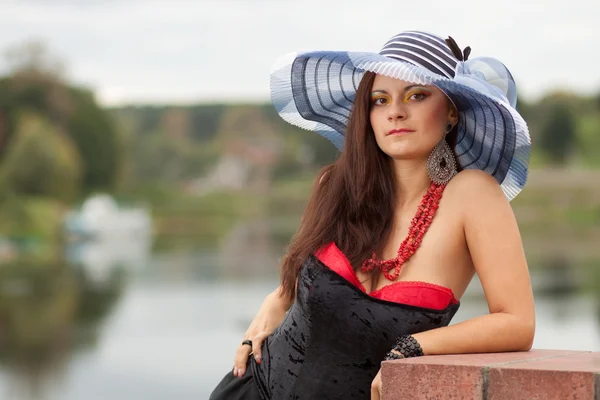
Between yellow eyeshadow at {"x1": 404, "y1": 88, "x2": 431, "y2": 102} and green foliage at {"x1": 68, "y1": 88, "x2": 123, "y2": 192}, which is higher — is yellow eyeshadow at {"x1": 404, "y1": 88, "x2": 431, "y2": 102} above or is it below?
below

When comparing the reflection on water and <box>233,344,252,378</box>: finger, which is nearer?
<box>233,344,252,378</box>: finger

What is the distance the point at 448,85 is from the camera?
6.98ft

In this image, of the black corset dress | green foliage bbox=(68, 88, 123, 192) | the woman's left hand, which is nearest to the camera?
the woman's left hand

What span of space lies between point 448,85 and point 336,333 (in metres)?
0.50

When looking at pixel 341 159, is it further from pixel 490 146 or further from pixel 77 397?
pixel 77 397

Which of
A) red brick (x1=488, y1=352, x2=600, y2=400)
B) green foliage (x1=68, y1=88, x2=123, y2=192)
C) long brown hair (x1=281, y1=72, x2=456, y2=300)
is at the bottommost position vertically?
red brick (x1=488, y1=352, x2=600, y2=400)

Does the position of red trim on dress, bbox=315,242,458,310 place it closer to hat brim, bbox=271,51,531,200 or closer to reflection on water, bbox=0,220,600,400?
hat brim, bbox=271,51,531,200

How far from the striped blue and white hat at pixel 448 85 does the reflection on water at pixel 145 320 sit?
6.61m

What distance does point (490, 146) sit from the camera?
2252mm

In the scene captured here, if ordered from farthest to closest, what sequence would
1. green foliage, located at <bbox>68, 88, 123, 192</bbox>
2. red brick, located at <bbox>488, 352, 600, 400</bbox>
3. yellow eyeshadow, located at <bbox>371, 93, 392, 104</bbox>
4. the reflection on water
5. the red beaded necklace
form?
green foliage, located at <bbox>68, 88, 123, 192</bbox> → the reflection on water → yellow eyeshadow, located at <bbox>371, 93, 392, 104</bbox> → the red beaded necklace → red brick, located at <bbox>488, 352, 600, 400</bbox>

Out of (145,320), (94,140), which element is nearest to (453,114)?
(145,320)

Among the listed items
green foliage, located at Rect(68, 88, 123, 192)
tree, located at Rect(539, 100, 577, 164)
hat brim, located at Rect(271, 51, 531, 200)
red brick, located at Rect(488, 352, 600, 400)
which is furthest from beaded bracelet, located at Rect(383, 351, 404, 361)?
tree, located at Rect(539, 100, 577, 164)

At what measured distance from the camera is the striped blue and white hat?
212 centimetres

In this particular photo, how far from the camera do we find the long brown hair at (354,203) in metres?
2.15
